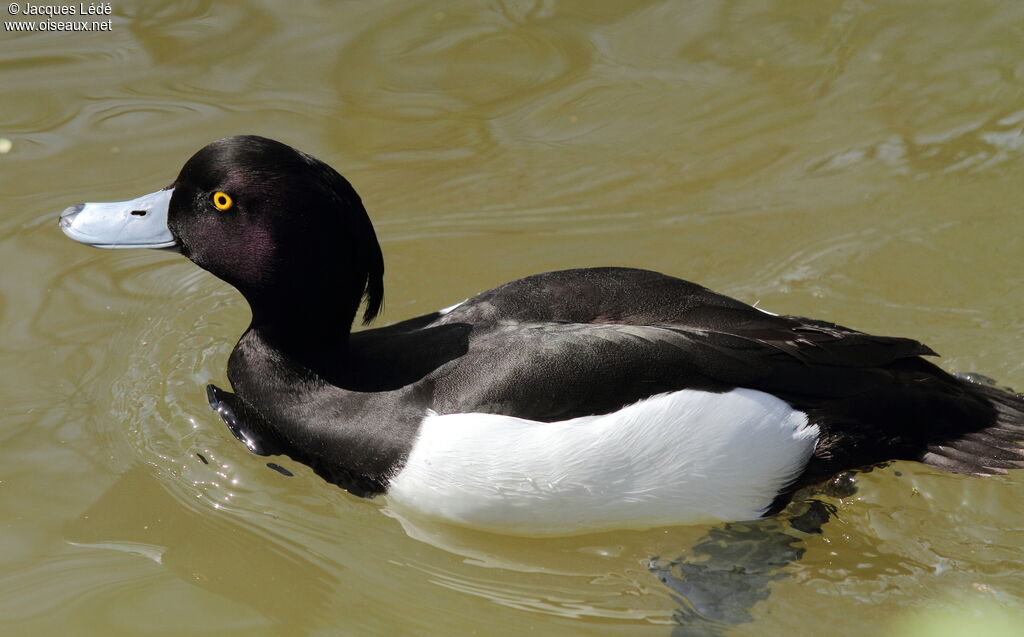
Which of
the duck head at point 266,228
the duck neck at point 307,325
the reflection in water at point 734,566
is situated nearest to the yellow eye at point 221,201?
the duck head at point 266,228

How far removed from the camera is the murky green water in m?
3.55

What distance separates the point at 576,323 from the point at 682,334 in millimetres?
356

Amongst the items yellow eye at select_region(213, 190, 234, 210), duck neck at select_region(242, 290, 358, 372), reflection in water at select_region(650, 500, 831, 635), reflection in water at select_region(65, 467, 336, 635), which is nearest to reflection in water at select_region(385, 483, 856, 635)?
reflection in water at select_region(650, 500, 831, 635)

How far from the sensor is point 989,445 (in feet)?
12.1

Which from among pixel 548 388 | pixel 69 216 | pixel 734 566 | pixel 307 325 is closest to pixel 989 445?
pixel 734 566

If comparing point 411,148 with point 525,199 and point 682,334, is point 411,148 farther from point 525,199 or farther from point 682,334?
point 682,334

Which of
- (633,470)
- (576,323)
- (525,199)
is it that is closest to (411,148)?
(525,199)

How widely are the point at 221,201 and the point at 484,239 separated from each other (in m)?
1.73

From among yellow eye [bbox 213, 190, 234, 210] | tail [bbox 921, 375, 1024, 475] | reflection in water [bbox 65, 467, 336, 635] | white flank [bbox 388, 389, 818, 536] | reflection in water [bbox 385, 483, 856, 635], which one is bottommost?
reflection in water [bbox 65, 467, 336, 635]

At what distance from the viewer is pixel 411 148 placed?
559cm

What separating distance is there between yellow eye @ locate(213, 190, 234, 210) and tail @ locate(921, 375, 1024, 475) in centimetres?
233

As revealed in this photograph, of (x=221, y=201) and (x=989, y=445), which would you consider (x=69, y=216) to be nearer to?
(x=221, y=201)

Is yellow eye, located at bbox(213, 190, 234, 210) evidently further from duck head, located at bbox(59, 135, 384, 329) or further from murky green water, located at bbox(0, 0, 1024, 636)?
murky green water, located at bbox(0, 0, 1024, 636)

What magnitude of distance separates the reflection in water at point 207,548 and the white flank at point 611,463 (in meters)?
0.41
